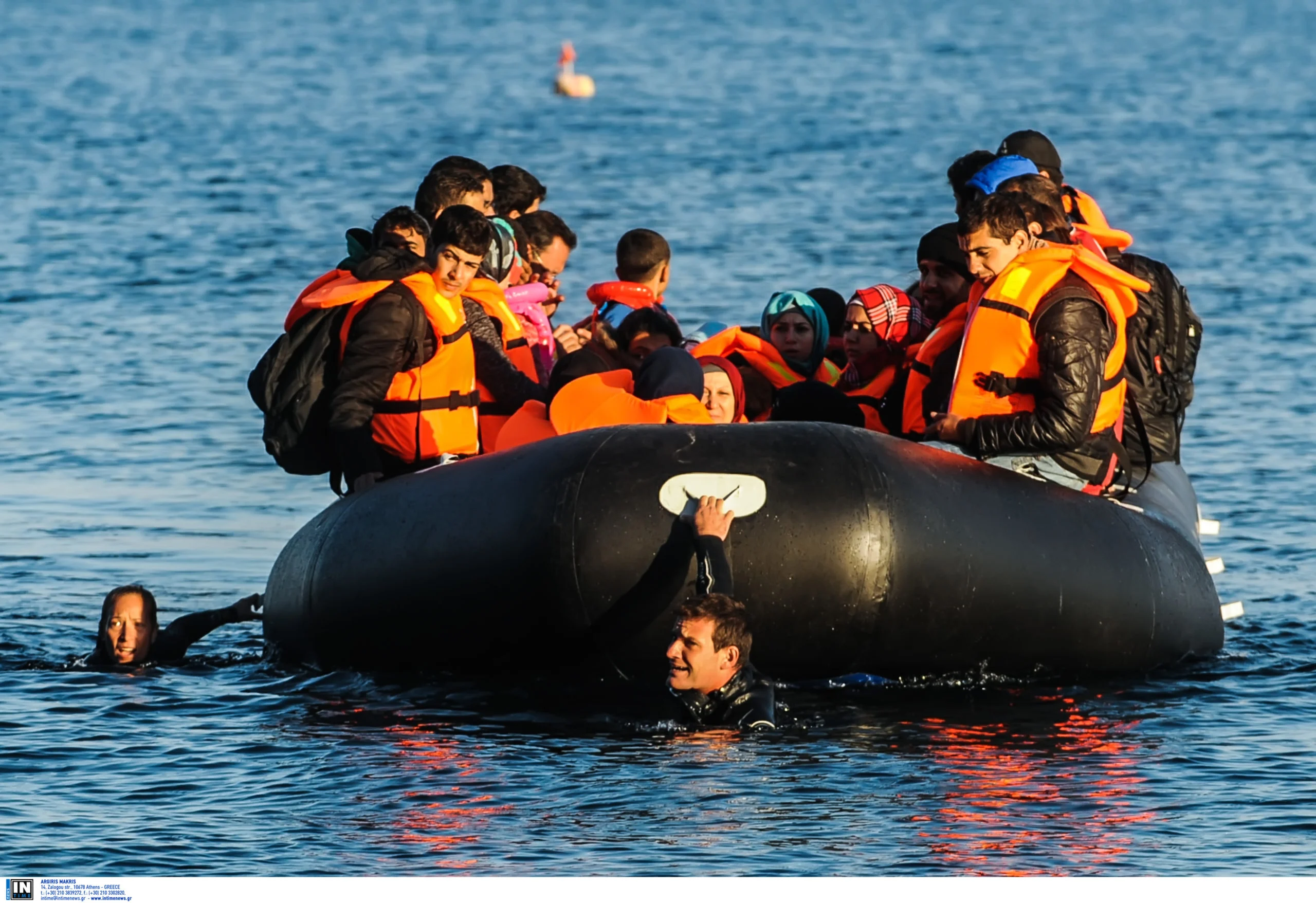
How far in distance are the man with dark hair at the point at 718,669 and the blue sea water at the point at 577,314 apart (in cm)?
12

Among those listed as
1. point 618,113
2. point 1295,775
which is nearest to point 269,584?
point 1295,775

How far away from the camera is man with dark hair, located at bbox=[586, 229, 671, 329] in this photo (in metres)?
10.7

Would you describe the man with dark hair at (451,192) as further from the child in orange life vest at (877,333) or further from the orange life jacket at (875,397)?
the orange life jacket at (875,397)

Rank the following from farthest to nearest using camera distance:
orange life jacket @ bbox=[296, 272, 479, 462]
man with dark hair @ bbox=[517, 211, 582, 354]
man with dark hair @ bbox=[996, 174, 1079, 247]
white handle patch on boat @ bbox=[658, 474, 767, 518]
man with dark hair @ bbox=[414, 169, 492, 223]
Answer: man with dark hair @ bbox=[517, 211, 582, 354]
man with dark hair @ bbox=[414, 169, 492, 223]
orange life jacket @ bbox=[296, 272, 479, 462]
man with dark hair @ bbox=[996, 174, 1079, 247]
white handle patch on boat @ bbox=[658, 474, 767, 518]

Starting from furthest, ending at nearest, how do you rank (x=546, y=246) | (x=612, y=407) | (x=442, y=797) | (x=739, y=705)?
(x=546, y=246) < (x=612, y=407) < (x=739, y=705) < (x=442, y=797)

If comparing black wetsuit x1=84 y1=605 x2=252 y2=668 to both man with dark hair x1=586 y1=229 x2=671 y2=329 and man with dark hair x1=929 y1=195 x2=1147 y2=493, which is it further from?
man with dark hair x1=929 y1=195 x2=1147 y2=493

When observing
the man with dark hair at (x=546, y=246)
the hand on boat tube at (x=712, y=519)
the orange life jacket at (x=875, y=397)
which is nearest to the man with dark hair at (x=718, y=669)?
the hand on boat tube at (x=712, y=519)

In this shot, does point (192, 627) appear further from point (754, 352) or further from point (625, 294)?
point (754, 352)

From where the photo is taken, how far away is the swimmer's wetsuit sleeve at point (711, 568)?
28.2 ft

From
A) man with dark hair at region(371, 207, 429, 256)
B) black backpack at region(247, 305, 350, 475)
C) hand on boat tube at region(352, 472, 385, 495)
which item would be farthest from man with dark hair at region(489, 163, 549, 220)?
hand on boat tube at region(352, 472, 385, 495)

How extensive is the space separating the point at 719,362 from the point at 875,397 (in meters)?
0.75

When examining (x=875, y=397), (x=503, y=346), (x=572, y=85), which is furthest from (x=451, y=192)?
(x=572, y=85)

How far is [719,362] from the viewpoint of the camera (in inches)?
399
